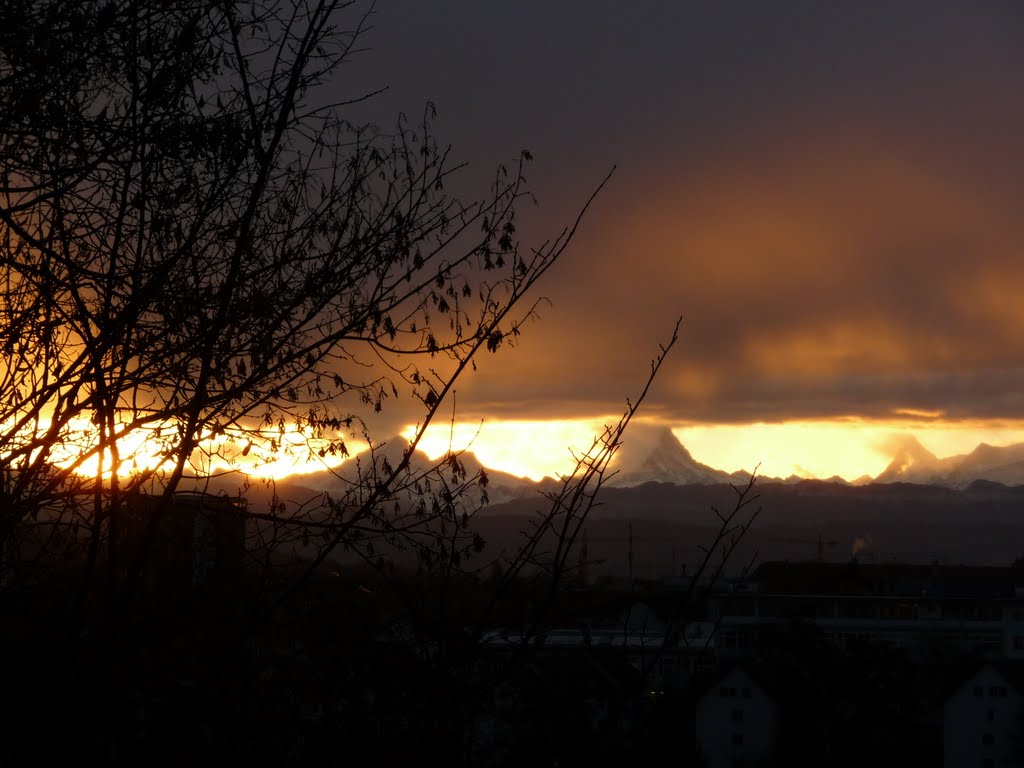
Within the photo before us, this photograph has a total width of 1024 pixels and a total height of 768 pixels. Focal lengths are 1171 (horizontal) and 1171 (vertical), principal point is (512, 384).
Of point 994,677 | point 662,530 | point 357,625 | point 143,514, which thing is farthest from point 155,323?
point 662,530

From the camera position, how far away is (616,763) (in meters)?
5.13

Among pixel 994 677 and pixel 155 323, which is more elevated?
pixel 155 323

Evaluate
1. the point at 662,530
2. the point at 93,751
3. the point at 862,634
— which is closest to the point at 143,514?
the point at 93,751

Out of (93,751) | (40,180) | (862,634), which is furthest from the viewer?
(862,634)

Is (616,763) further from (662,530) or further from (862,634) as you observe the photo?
(662,530)

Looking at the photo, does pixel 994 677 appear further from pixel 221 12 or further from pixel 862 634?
pixel 221 12

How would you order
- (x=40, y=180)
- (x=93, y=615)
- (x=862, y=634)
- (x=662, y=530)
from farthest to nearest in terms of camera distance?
(x=662, y=530) < (x=862, y=634) < (x=40, y=180) < (x=93, y=615)

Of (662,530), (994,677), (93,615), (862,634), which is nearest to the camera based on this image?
(93,615)

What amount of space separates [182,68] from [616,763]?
141 inches

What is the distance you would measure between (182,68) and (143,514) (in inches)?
78.1

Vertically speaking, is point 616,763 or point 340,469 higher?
point 340,469

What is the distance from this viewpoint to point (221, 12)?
526cm

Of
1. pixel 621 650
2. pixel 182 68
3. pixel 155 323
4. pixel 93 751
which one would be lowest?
pixel 93 751

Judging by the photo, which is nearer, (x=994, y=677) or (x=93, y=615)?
(x=93, y=615)
